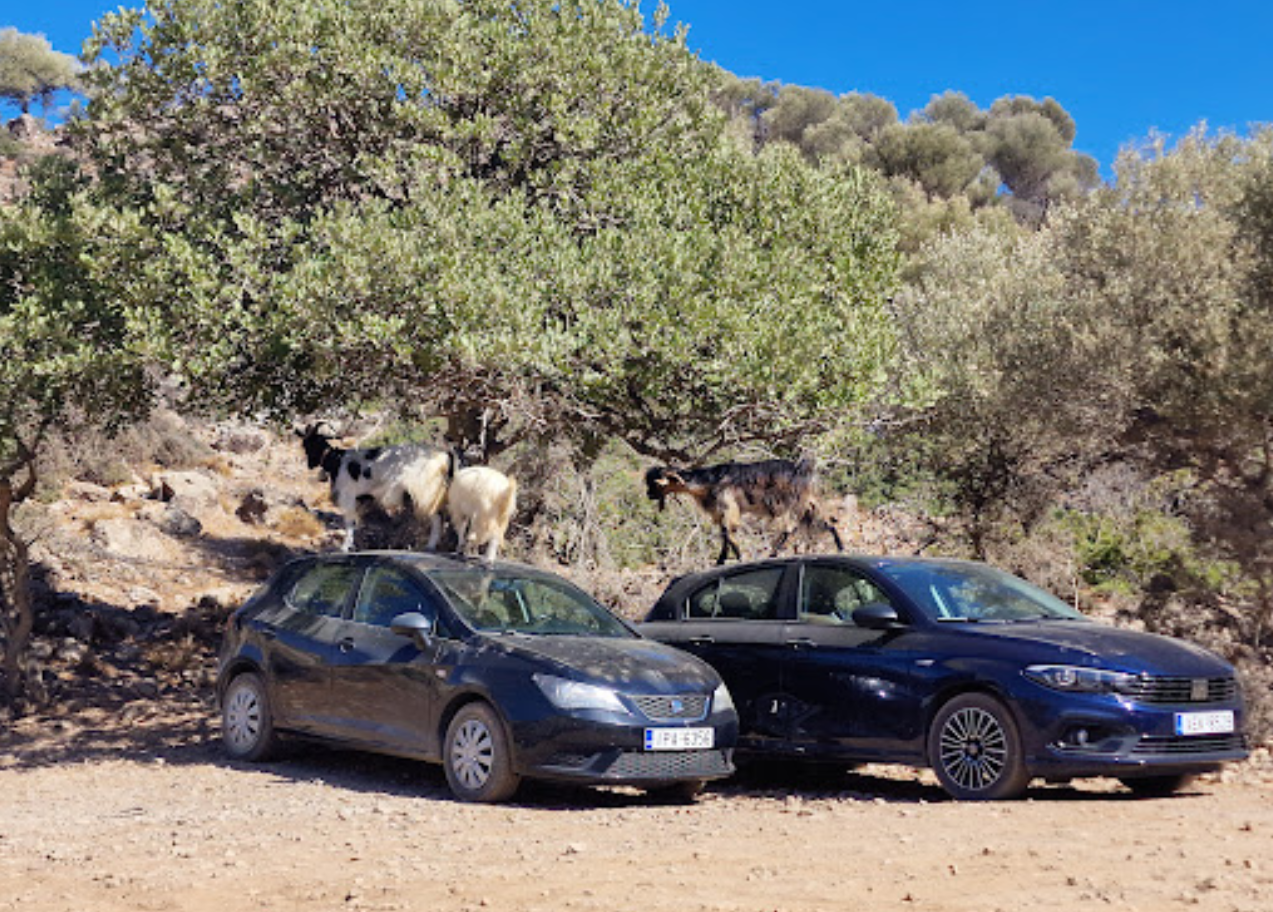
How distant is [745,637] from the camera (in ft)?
36.2

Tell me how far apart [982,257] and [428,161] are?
18880 millimetres

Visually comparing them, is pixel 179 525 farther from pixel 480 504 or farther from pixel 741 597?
pixel 741 597

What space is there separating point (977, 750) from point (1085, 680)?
85 cm

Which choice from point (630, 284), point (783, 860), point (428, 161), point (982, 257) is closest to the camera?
point (783, 860)

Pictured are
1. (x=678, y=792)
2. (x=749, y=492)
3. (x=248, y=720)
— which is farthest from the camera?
(x=749, y=492)

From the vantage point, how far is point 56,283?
13.8 m

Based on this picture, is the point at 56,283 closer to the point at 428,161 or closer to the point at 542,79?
the point at 428,161

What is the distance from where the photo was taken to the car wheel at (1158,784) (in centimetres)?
990

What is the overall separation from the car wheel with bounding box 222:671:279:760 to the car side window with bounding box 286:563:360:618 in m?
0.71

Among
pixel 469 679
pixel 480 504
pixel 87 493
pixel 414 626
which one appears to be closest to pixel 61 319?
pixel 480 504

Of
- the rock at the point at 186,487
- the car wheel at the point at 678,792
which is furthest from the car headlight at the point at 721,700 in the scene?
the rock at the point at 186,487

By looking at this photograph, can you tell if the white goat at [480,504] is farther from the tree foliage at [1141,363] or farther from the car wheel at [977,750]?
the car wheel at [977,750]

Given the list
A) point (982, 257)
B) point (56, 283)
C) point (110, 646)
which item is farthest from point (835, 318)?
point (982, 257)

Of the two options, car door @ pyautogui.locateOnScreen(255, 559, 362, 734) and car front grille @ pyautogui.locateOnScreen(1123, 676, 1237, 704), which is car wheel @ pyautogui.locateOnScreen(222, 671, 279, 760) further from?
car front grille @ pyautogui.locateOnScreen(1123, 676, 1237, 704)
